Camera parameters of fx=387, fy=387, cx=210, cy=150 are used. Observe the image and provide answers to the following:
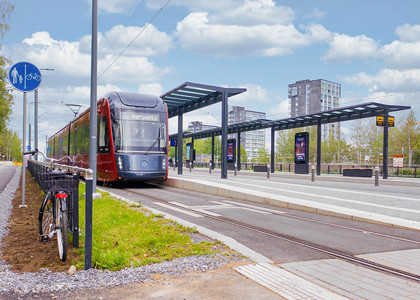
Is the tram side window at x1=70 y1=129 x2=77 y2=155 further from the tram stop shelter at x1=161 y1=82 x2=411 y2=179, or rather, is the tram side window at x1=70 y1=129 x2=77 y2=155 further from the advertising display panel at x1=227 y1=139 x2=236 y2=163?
the advertising display panel at x1=227 y1=139 x2=236 y2=163

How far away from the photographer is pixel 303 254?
16.4ft

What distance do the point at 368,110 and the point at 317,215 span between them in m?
17.5

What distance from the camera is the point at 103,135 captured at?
15000 mm

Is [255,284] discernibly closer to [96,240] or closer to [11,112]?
[96,240]

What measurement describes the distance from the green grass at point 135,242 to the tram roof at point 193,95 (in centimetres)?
1348

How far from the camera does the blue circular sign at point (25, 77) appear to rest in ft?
28.2

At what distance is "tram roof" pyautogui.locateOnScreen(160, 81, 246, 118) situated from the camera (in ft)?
66.9

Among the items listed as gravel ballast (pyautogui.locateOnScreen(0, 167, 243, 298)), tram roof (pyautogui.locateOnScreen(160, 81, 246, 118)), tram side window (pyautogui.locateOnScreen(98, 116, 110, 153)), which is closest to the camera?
gravel ballast (pyautogui.locateOnScreen(0, 167, 243, 298))

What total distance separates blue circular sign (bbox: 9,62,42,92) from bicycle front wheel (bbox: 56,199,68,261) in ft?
16.3

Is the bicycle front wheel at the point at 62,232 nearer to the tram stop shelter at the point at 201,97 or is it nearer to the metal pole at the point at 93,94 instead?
the metal pole at the point at 93,94

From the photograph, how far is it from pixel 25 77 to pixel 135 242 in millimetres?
5515

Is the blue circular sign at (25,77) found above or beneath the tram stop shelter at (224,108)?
beneath

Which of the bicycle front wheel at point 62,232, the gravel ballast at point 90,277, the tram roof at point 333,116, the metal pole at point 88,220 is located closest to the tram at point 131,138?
the bicycle front wheel at point 62,232

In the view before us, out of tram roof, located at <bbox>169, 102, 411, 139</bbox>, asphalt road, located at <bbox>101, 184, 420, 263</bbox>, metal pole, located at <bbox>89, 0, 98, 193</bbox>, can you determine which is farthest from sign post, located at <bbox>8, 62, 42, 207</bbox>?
tram roof, located at <bbox>169, 102, 411, 139</bbox>
